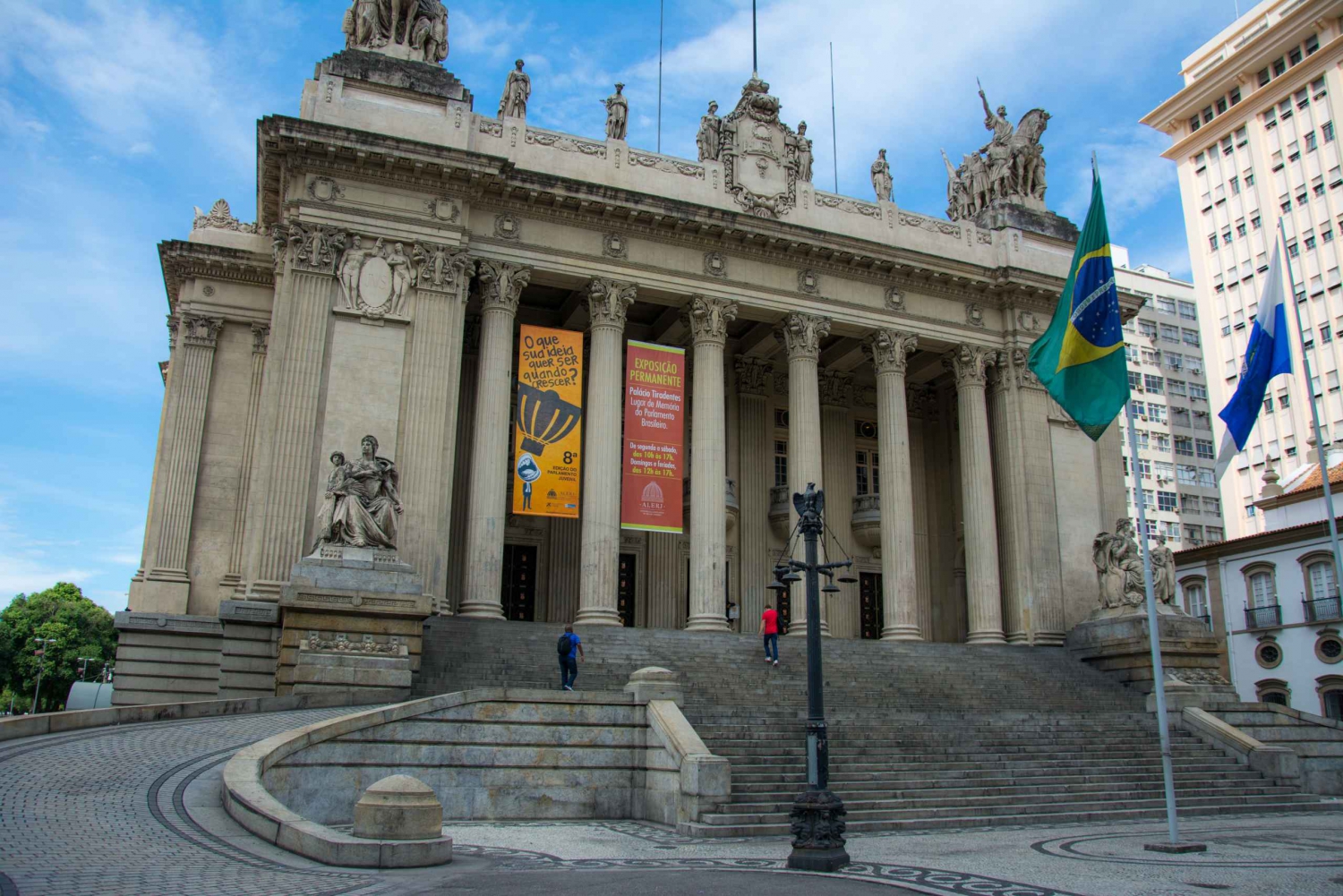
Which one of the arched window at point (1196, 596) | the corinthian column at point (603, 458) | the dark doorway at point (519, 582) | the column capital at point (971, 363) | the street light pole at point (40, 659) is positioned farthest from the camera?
the street light pole at point (40, 659)

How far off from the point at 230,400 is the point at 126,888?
80.3 feet

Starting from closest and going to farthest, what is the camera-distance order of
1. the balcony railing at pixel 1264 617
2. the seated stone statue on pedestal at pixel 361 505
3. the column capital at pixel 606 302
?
the seated stone statue on pedestal at pixel 361 505, the column capital at pixel 606 302, the balcony railing at pixel 1264 617

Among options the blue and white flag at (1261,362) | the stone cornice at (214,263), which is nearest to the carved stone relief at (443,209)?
the stone cornice at (214,263)

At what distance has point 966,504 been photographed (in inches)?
1266

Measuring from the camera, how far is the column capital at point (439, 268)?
26.4 m

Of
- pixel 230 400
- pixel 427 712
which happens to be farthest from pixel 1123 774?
pixel 230 400

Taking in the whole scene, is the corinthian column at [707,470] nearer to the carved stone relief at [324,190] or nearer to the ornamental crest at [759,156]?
the ornamental crest at [759,156]

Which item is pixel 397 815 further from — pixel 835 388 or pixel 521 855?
pixel 835 388

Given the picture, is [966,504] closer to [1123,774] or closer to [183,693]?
[1123,774]

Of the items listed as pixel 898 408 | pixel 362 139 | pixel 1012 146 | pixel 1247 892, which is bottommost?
pixel 1247 892

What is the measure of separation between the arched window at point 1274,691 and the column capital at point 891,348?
2192 centimetres

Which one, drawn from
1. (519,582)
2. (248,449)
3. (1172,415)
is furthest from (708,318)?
(1172,415)

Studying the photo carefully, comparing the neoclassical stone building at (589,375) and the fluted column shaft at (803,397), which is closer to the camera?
the neoclassical stone building at (589,375)

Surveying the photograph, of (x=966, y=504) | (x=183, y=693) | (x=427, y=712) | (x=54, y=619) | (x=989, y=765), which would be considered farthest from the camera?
(x=54, y=619)
